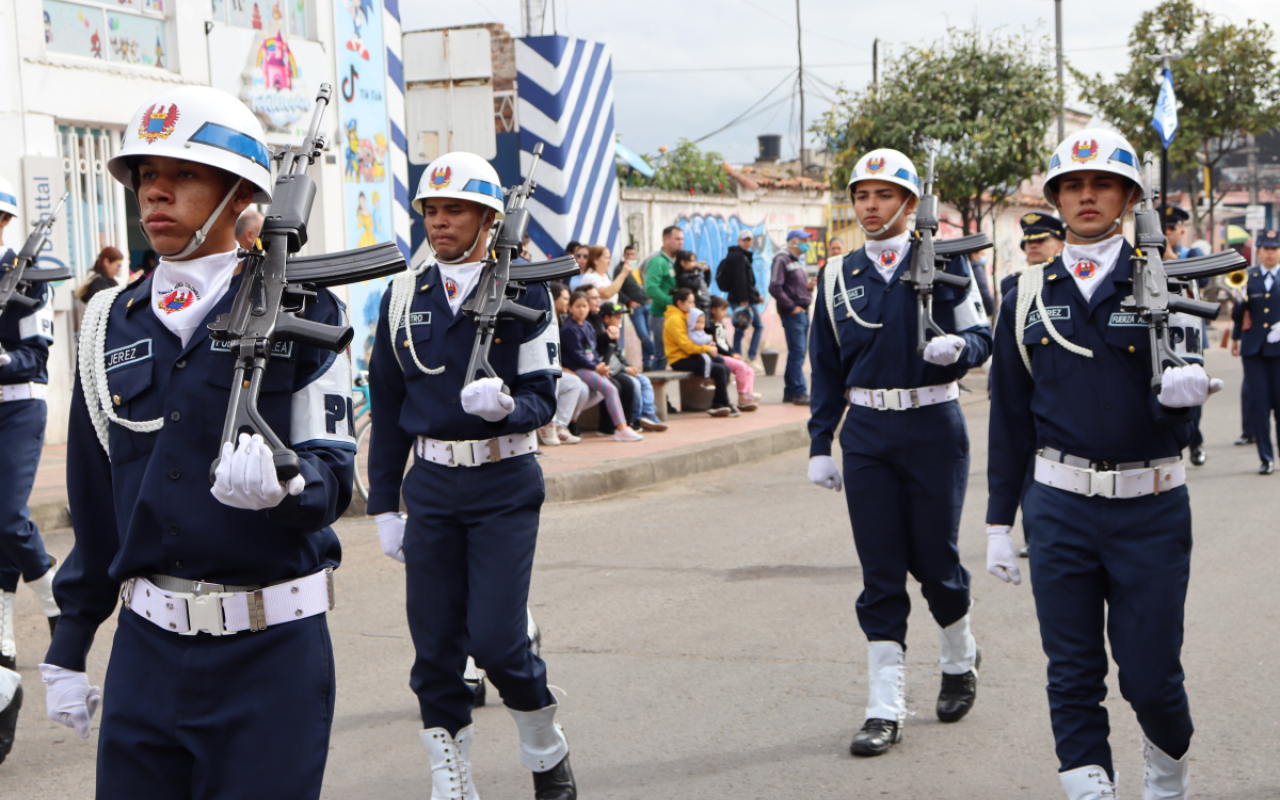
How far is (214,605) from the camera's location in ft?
8.66

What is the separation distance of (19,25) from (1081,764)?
11.0 meters

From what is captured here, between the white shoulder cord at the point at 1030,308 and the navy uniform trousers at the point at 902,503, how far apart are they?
0.90 metres

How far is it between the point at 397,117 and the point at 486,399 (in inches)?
505

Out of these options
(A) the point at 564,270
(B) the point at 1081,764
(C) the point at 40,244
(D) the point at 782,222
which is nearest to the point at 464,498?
(A) the point at 564,270

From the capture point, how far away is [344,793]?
4.45 metres

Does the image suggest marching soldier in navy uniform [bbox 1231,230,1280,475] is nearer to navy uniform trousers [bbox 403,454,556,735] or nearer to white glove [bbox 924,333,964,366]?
white glove [bbox 924,333,964,366]

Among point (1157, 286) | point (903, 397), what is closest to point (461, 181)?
point (903, 397)

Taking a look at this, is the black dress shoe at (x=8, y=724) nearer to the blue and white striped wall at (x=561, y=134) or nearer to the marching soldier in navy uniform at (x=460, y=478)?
the marching soldier in navy uniform at (x=460, y=478)

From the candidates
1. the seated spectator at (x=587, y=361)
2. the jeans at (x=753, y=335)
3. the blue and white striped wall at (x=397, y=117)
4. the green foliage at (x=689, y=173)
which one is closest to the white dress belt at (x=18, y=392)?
the seated spectator at (x=587, y=361)

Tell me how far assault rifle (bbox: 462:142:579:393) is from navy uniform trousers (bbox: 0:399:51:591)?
2.47 meters

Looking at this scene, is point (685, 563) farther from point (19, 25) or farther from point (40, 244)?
point (19, 25)

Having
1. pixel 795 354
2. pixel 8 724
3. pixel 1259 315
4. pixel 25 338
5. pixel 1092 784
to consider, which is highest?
pixel 25 338

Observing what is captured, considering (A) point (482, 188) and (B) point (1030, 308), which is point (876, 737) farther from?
(A) point (482, 188)

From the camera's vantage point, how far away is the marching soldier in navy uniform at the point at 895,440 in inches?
192
